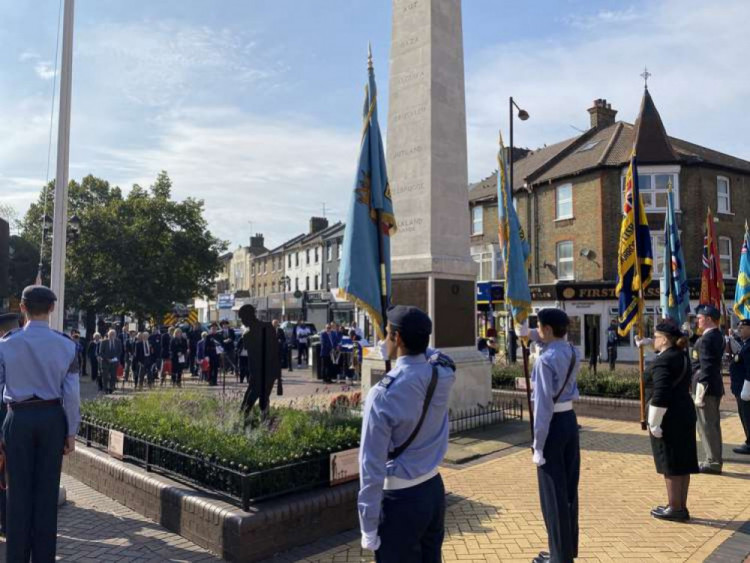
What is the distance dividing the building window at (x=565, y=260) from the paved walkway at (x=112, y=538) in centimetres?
2813

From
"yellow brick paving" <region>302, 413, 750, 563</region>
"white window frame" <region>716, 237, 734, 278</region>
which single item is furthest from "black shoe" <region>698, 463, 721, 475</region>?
"white window frame" <region>716, 237, 734, 278</region>

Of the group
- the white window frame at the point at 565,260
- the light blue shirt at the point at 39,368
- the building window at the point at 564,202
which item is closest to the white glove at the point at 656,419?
the light blue shirt at the point at 39,368

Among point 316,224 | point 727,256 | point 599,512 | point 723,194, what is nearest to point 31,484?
point 599,512

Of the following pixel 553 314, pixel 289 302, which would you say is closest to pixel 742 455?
pixel 553 314

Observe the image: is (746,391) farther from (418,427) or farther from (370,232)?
(418,427)

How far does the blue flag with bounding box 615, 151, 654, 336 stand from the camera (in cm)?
1129

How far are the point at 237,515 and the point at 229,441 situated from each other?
1.05 metres

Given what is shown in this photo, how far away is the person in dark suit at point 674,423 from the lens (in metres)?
5.93

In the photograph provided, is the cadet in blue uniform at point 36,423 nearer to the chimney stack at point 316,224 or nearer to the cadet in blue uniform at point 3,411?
the cadet in blue uniform at point 3,411

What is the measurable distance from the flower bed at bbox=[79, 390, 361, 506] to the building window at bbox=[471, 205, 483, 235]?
30.2m

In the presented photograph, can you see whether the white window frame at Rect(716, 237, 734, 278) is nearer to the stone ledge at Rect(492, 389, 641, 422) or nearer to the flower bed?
the stone ledge at Rect(492, 389, 641, 422)

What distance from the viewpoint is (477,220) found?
121 feet

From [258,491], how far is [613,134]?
1298 inches

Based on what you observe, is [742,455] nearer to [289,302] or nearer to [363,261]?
[363,261]
